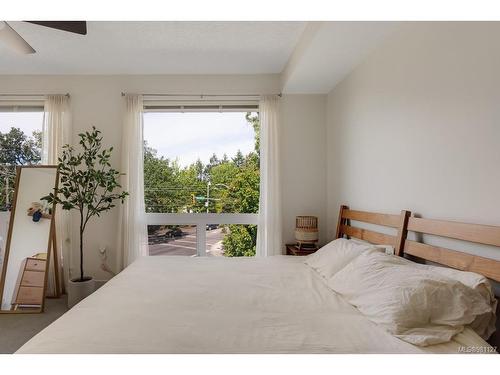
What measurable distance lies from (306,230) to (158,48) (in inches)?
94.0

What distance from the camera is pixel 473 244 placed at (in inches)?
58.7

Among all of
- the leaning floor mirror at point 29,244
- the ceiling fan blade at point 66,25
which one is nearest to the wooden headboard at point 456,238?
the ceiling fan blade at point 66,25

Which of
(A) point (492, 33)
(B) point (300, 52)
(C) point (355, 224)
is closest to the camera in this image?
(A) point (492, 33)

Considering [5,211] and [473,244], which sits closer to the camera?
[473,244]

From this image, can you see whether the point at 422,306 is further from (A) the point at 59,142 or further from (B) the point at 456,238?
(A) the point at 59,142

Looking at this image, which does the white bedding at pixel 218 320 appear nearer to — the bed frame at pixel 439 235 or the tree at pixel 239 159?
the bed frame at pixel 439 235

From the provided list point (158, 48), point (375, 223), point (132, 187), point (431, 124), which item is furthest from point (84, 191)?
point (431, 124)

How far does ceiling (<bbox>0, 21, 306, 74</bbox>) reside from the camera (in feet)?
8.66

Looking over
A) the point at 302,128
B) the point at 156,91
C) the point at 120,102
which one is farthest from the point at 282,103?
the point at 120,102

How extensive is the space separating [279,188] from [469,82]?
2.31 meters

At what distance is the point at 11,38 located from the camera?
221 cm
